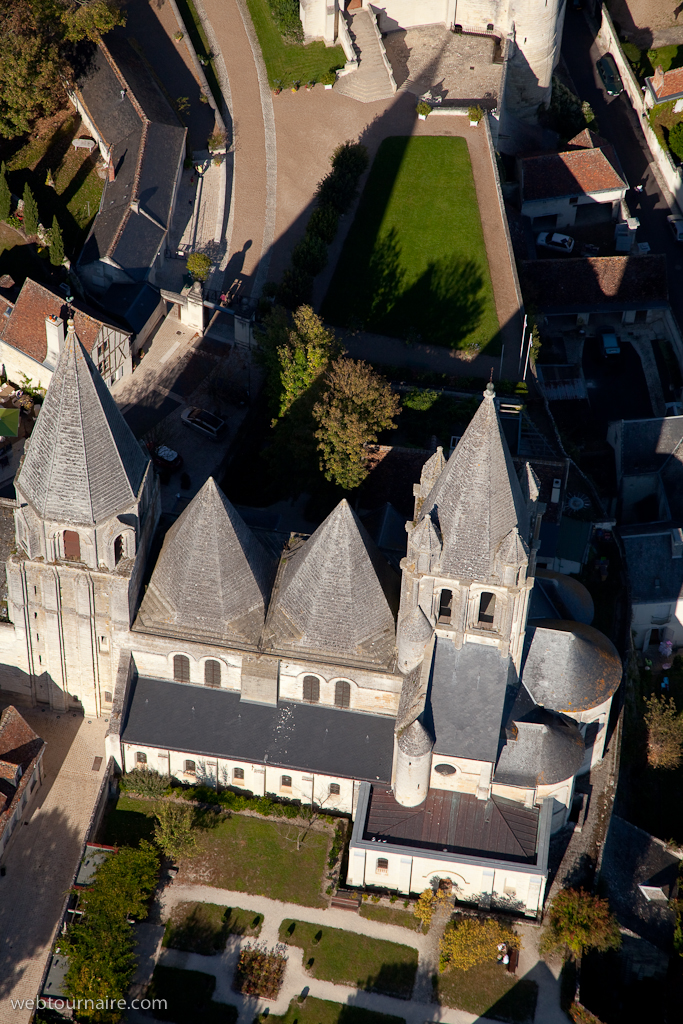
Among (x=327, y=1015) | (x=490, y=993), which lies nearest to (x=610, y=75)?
(x=490, y=993)

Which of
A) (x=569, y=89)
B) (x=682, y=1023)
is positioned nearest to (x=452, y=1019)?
(x=682, y=1023)

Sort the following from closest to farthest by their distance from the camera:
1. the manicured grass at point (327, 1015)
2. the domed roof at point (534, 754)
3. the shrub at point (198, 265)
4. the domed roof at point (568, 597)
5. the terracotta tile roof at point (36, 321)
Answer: the manicured grass at point (327, 1015) < the domed roof at point (534, 754) < the domed roof at point (568, 597) < the terracotta tile roof at point (36, 321) < the shrub at point (198, 265)

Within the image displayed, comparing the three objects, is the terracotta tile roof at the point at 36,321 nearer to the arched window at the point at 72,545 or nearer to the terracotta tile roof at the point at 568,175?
the arched window at the point at 72,545

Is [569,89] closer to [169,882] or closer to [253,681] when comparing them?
[253,681]

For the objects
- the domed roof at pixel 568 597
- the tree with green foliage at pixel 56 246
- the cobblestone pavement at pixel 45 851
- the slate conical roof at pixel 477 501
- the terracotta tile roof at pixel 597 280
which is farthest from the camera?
the terracotta tile roof at pixel 597 280

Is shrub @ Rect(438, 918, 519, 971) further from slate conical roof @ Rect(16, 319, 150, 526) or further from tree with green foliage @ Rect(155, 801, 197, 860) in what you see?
slate conical roof @ Rect(16, 319, 150, 526)

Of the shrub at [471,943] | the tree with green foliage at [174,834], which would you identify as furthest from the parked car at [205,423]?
the shrub at [471,943]

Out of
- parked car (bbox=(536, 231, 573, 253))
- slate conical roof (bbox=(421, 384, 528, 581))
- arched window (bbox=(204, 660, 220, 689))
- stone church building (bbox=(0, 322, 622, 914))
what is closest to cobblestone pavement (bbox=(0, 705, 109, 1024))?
stone church building (bbox=(0, 322, 622, 914))
